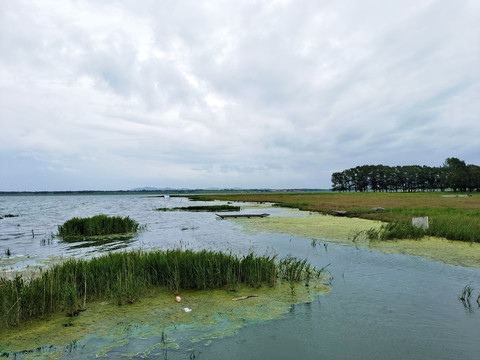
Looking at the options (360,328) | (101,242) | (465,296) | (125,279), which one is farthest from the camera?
(101,242)

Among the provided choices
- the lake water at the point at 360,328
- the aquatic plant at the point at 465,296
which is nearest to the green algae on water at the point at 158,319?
the lake water at the point at 360,328

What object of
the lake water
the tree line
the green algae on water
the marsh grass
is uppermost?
the tree line

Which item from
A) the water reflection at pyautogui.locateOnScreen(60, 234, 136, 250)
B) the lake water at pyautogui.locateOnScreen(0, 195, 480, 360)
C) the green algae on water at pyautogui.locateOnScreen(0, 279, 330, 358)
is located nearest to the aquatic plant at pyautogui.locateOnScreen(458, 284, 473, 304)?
the lake water at pyautogui.locateOnScreen(0, 195, 480, 360)

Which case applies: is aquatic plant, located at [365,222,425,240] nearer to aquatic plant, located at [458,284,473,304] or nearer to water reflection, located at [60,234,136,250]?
aquatic plant, located at [458,284,473,304]

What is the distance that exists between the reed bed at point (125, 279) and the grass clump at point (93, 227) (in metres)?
13.8

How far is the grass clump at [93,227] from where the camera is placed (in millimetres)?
22891

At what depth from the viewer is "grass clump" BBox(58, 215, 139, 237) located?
22891 mm

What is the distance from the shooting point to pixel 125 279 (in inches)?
338

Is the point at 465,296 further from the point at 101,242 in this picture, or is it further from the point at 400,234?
the point at 101,242

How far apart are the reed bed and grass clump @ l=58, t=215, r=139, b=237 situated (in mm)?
13831

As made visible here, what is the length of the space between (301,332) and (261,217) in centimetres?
2759

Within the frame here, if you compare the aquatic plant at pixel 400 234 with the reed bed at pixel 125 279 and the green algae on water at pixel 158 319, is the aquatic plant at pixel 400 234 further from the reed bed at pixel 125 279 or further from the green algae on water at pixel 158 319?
the green algae on water at pixel 158 319

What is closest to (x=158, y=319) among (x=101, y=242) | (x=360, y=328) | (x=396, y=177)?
(x=360, y=328)

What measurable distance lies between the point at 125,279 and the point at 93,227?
16459 mm
